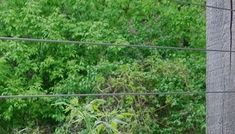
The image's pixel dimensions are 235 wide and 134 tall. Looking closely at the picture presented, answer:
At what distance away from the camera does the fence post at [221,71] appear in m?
1.46

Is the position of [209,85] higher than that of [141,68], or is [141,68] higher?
[209,85]

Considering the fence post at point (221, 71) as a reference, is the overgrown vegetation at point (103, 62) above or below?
below

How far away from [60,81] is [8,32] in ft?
2.83

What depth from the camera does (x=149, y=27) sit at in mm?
6695

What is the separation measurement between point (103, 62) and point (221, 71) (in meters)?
4.34

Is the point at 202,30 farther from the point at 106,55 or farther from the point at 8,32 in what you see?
the point at 8,32

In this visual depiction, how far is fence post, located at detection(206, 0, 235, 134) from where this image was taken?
1.46 m

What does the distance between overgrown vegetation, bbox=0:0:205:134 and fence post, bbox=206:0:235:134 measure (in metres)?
3.52

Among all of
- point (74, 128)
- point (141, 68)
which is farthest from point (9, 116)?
point (141, 68)

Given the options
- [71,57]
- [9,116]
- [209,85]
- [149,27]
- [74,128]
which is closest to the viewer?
[209,85]

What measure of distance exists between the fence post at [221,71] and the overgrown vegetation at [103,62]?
11.5ft

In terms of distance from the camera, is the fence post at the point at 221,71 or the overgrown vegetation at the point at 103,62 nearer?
the fence post at the point at 221,71

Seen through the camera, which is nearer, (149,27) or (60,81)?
(60,81)

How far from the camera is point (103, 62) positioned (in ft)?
19.0
